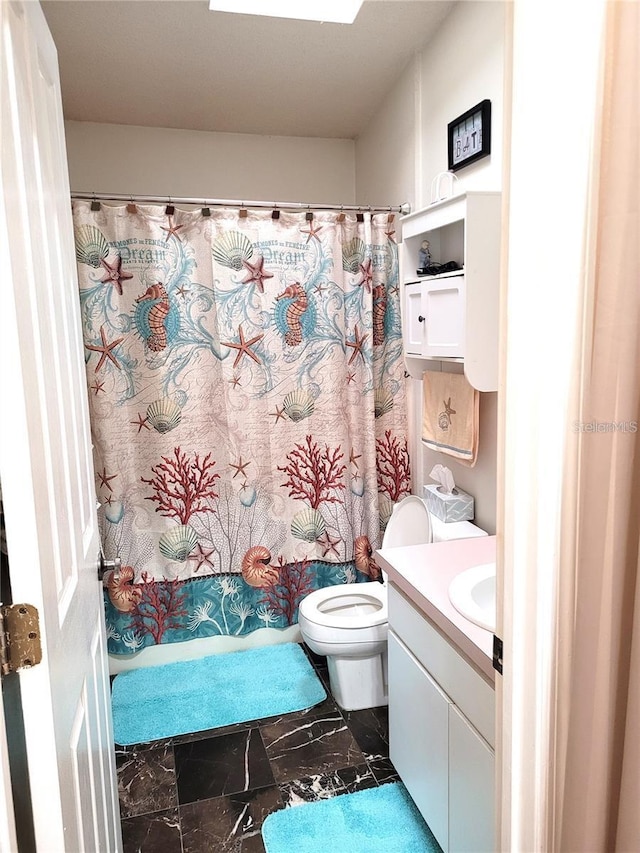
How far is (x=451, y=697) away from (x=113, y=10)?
2420 mm

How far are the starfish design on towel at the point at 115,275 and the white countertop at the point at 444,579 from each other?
4.96 ft

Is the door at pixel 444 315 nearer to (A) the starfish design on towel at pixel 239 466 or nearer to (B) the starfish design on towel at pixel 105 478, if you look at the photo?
(A) the starfish design on towel at pixel 239 466

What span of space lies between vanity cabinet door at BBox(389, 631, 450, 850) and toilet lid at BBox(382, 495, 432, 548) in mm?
549

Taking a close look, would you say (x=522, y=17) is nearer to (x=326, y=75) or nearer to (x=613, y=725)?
(x=613, y=725)

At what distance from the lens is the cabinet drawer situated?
4.55 ft

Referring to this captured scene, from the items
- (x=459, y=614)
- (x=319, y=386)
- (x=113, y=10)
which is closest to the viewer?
(x=459, y=614)

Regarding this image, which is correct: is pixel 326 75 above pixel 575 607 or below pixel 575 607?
above

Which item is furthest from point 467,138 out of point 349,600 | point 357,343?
point 349,600

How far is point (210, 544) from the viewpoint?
9.11ft

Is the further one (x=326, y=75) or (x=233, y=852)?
(x=326, y=75)

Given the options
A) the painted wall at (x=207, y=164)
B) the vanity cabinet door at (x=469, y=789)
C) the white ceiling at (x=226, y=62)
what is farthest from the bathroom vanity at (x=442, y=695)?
the painted wall at (x=207, y=164)

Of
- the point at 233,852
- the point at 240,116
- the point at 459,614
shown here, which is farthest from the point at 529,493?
the point at 240,116

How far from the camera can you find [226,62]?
8.05ft

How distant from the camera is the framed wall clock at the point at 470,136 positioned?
6.51ft
